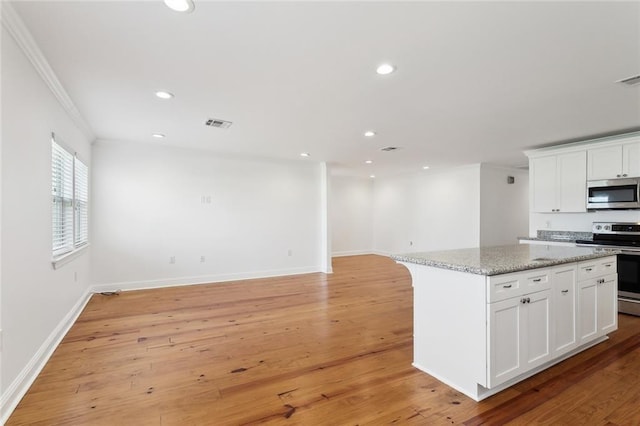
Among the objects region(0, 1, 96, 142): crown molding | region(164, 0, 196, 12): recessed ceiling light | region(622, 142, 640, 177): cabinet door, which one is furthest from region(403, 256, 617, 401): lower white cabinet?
region(0, 1, 96, 142): crown molding

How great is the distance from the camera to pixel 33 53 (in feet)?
7.29

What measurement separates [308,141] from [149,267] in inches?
143

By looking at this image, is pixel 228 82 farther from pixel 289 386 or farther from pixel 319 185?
pixel 319 185

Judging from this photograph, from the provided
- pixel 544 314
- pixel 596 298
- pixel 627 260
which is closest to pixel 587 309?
pixel 596 298

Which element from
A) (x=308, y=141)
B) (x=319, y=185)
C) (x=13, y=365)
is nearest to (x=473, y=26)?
(x=308, y=141)

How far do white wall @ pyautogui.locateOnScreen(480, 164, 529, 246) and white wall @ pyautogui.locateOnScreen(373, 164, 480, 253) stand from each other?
22 cm

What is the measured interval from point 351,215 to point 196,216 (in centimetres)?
506

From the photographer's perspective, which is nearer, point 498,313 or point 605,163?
point 498,313

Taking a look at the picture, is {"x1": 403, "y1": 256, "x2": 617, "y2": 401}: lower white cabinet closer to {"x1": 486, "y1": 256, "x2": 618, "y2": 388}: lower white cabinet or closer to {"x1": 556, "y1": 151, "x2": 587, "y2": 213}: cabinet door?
{"x1": 486, "y1": 256, "x2": 618, "y2": 388}: lower white cabinet

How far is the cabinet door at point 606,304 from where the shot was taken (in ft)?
9.73

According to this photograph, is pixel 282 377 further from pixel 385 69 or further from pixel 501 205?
pixel 501 205

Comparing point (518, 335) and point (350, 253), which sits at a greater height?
point (518, 335)

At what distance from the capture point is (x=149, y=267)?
536 centimetres

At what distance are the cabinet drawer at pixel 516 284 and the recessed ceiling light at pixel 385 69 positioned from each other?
1766 millimetres
